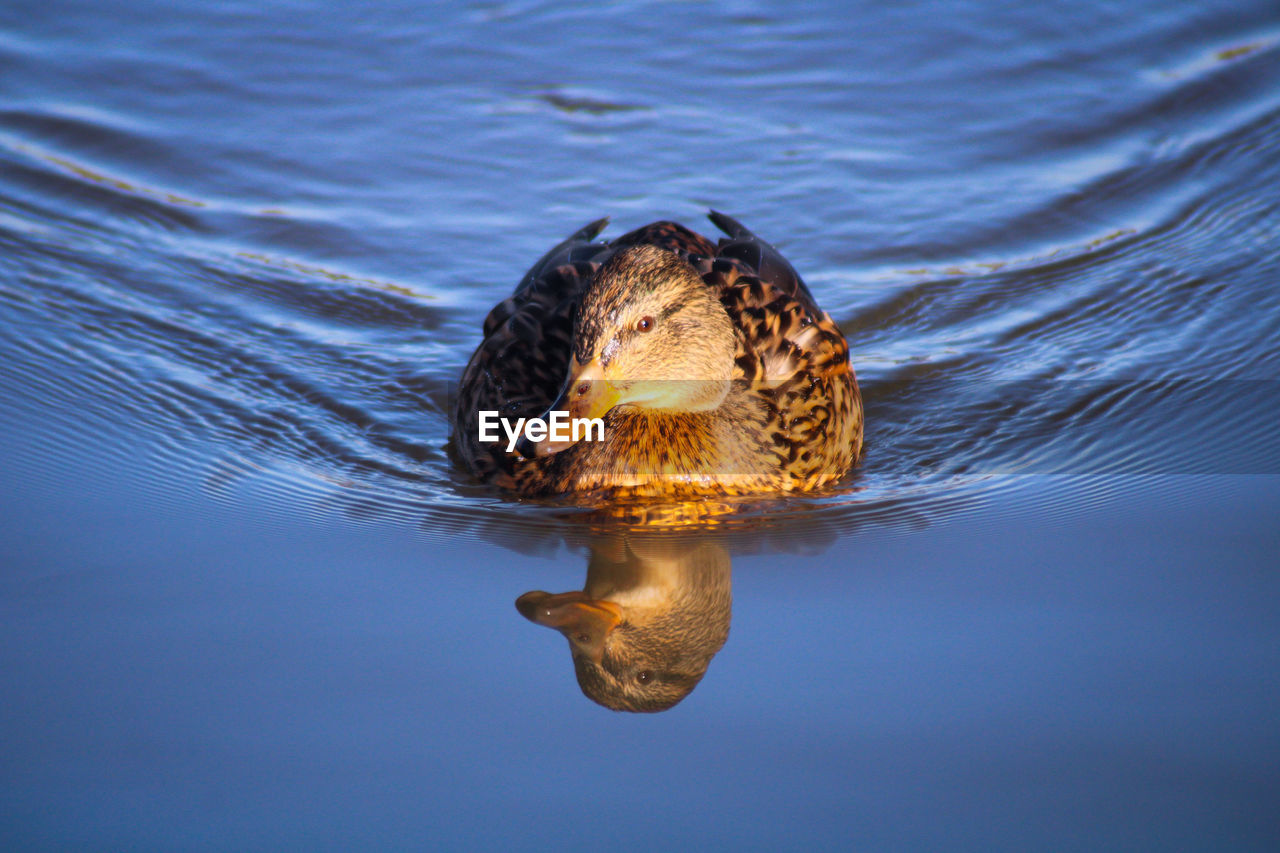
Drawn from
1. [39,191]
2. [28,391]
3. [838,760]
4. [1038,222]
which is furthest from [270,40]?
[838,760]

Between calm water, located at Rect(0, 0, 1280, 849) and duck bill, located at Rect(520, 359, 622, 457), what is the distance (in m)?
0.44

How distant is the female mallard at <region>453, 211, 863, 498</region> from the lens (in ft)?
16.0

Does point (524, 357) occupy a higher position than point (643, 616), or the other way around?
point (524, 357)

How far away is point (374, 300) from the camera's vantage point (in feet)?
23.7

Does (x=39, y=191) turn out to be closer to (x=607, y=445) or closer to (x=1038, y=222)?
(x=607, y=445)

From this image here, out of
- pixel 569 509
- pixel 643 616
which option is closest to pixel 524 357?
pixel 569 509

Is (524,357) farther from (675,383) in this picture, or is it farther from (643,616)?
(643,616)

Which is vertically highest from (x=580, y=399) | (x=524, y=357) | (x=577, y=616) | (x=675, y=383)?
(x=524, y=357)

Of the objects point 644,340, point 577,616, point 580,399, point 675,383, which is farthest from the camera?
point 675,383

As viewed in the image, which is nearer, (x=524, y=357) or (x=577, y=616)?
(x=577, y=616)

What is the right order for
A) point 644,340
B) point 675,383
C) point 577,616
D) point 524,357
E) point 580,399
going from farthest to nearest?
point 524,357 → point 675,383 → point 644,340 → point 580,399 → point 577,616

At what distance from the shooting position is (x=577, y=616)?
435cm

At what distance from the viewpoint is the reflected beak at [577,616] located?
13.8 feet

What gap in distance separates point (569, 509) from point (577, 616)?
0.95 meters
